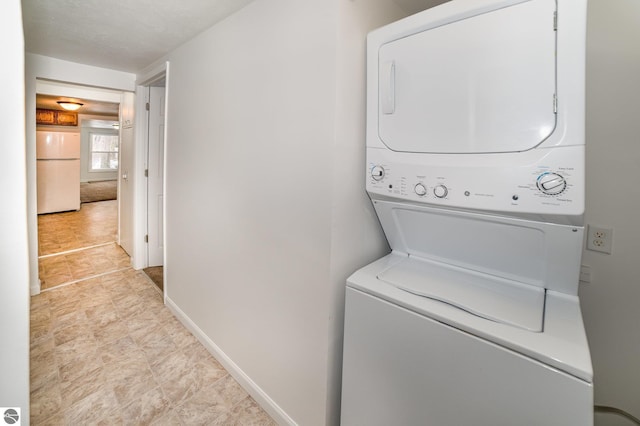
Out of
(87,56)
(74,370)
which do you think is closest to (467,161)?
(74,370)

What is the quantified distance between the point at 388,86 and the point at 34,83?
3401 mm

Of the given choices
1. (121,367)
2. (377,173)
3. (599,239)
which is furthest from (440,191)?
(121,367)

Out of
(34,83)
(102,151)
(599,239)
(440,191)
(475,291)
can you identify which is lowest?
(475,291)

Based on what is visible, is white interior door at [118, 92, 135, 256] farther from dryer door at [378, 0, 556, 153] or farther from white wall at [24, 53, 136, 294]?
dryer door at [378, 0, 556, 153]

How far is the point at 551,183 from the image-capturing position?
33.8 inches

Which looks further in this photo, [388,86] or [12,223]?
[388,86]

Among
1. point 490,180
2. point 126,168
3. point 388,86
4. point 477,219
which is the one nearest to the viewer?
point 490,180

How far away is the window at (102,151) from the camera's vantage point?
382 inches

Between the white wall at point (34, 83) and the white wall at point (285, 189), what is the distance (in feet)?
5.65

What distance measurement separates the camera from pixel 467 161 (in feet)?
3.30

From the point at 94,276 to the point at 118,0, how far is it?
9.58ft

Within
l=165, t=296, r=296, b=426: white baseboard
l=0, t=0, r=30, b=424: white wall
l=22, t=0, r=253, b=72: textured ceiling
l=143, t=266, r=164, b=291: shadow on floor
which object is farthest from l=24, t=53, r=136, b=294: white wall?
l=0, t=0, r=30, b=424: white wall

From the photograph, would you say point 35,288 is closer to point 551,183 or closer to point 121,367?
point 121,367

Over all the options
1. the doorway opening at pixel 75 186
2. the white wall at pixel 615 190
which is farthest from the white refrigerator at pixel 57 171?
the white wall at pixel 615 190
